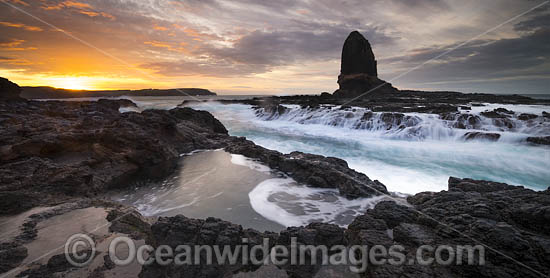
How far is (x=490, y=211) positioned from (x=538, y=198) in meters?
0.89

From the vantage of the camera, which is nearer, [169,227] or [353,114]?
[169,227]

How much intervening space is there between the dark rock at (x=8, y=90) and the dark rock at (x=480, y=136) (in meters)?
33.3

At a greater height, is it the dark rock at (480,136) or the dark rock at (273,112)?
the dark rock at (273,112)

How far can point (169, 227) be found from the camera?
9.87ft

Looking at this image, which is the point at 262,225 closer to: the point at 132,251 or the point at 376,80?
the point at 132,251

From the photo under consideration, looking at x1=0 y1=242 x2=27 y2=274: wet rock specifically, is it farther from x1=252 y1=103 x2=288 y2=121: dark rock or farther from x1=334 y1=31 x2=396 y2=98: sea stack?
x1=334 y1=31 x2=396 y2=98: sea stack

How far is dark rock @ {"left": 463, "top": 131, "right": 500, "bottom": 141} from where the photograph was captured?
12414mm

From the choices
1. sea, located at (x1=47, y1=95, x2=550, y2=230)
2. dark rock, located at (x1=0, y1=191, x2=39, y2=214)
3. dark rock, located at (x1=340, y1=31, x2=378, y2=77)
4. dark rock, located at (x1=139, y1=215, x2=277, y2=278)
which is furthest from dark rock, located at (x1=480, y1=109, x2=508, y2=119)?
dark rock, located at (x1=340, y1=31, x2=378, y2=77)

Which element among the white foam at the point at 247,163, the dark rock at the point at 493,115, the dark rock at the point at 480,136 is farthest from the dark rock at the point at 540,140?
the white foam at the point at 247,163

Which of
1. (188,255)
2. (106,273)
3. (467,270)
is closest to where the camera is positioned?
(467,270)

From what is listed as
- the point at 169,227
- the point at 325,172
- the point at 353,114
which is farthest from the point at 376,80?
the point at 169,227

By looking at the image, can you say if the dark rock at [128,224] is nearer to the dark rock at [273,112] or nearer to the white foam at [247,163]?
the white foam at [247,163]

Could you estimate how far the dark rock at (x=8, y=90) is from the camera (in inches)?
739

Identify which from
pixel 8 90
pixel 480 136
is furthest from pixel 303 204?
pixel 8 90
